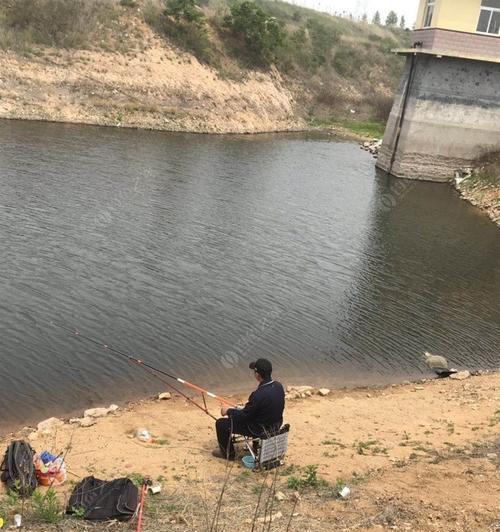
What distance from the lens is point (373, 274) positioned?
21.5m

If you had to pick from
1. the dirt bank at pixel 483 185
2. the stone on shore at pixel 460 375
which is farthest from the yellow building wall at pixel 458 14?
the stone on shore at pixel 460 375

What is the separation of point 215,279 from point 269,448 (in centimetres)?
1009

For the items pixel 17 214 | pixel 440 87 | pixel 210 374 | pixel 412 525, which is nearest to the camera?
pixel 412 525

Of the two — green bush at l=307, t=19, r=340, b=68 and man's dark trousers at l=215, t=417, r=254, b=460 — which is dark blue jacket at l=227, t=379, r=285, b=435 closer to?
man's dark trousers at l=215, t=417, r=254, b=460

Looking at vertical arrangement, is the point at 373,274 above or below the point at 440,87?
below

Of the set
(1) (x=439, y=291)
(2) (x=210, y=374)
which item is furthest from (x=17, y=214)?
(1) (x=439, y=291)

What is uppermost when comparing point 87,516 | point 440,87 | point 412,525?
point 440,87

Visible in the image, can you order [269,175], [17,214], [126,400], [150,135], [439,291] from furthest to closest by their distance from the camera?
1. [150,135]
2. [269,175]
3. [17,214]
4. [439,291]
5. [126,400]

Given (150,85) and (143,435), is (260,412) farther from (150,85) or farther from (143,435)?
(150,85)

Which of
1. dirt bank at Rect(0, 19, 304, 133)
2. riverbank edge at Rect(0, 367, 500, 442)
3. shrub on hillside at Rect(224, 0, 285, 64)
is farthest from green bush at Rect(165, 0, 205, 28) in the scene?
riverbank edge at Rect(0, 367, 500, 442)

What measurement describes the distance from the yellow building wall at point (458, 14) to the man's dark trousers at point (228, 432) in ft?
113

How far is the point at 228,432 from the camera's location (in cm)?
941

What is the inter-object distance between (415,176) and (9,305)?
32603mm

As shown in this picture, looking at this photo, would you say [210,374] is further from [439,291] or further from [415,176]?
[415,176]
